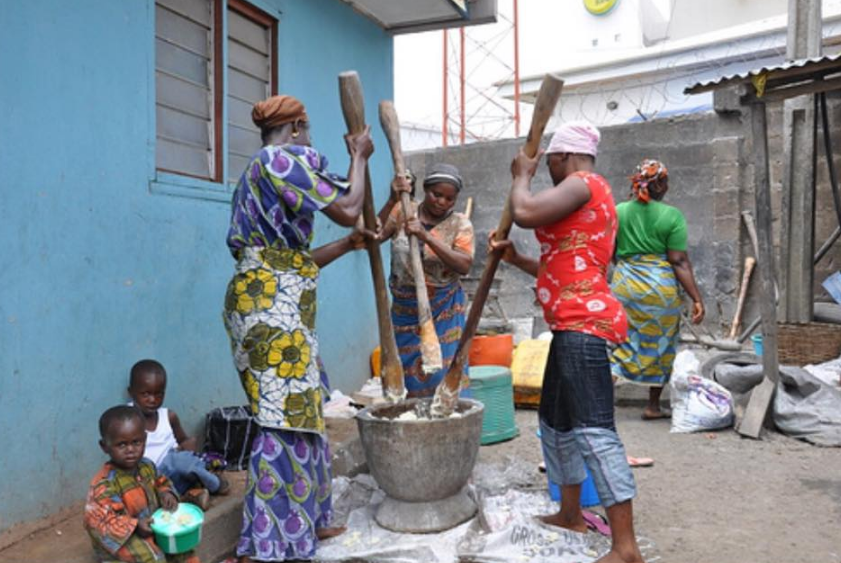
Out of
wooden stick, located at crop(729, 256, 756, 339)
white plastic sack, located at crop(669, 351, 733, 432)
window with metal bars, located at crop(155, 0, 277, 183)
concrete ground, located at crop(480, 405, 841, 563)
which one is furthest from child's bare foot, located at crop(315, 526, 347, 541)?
wooden stick, located at crop(729, 256, 756, 339)

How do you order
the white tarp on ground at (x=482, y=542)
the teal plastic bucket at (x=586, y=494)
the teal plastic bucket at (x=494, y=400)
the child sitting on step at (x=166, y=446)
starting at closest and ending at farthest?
the white tarp on ground at (x=482, y=542), the child sitting on step at (x=166, y=446), the teal plastic bucket at (x=586, y=494), the teal plastic bucket at (x=494, y=400)

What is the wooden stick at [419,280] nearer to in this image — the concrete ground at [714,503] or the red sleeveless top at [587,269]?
the red sleeveless top at [587,269]

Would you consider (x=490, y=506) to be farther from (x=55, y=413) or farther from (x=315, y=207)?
(x=55, y=413)

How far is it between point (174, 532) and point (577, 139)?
6.87ft

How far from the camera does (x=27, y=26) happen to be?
2934 millimetres

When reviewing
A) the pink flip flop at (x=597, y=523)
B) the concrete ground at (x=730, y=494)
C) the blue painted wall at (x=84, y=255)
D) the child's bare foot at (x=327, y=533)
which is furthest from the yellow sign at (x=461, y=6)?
the child's bare foot at (x=327, y=533)

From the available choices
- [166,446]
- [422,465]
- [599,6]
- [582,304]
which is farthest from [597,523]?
[599,6]

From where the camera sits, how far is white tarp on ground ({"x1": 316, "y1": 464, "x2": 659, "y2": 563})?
2.95m

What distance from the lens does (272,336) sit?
276 cm

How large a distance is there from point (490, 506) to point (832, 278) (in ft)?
15.0

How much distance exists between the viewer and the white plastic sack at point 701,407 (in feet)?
16.5

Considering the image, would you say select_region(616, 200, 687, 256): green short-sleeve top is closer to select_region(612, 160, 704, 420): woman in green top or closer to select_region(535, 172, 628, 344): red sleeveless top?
select_region(612, 160, 704, 420): woman in green top

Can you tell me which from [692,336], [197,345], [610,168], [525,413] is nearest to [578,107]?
[610,168]

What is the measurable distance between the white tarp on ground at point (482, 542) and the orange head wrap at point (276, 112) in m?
1.74
